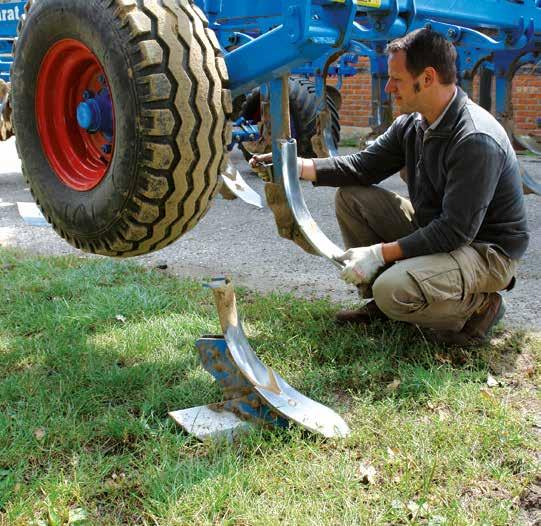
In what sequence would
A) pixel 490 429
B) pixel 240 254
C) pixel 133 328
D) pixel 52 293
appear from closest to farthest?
pixel 490 429
pixel 133 328
pixel 52 293
pixel 240 254

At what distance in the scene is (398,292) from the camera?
109 inches

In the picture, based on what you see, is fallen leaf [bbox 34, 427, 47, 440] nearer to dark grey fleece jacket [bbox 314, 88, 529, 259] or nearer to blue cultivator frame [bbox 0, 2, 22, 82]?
dark grey fleece jacket [bbox 314, 88, 529, 259]

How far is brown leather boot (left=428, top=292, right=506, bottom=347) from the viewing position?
2965 mm

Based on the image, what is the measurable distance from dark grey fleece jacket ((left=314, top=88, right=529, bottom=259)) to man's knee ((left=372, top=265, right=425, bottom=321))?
93 mm

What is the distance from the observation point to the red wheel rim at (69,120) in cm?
249

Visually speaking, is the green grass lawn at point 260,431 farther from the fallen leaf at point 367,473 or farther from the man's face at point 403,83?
the man's face at point 403,83

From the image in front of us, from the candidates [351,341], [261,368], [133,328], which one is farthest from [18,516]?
[351,341]

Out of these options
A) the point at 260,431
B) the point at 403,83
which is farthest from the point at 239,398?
the point at 403,83

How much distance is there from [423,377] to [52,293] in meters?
1.99

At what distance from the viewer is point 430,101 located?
8.96ft

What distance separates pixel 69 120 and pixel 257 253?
216 cm

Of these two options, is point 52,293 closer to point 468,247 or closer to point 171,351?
point 171,351

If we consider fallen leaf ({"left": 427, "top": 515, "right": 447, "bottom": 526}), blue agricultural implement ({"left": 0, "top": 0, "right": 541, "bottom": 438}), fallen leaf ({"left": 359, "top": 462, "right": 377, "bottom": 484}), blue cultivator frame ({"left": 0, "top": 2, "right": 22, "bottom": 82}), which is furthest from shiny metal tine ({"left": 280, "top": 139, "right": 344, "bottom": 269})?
blue cultivator frame ({"left": 0, "top": 2, "right": 22, "bottom": 82})

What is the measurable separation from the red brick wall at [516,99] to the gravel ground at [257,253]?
11.6 feet
